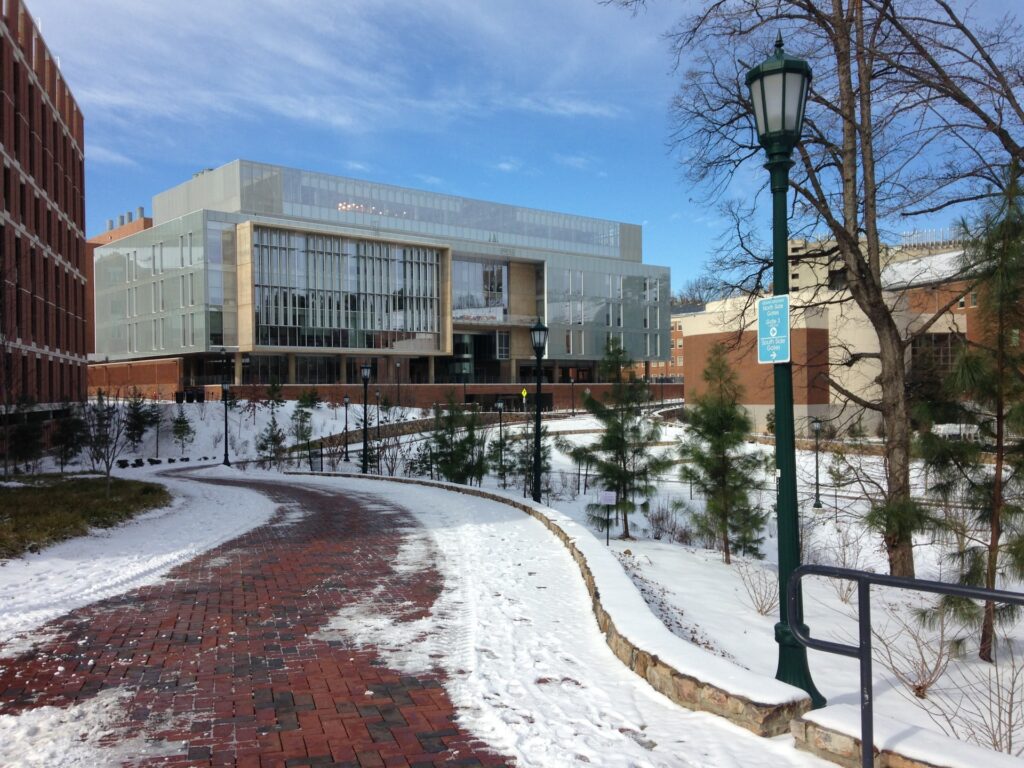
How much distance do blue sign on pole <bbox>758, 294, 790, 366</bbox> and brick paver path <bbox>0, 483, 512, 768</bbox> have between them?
3225 millimetres

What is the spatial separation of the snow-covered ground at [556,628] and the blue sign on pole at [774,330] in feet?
7.85

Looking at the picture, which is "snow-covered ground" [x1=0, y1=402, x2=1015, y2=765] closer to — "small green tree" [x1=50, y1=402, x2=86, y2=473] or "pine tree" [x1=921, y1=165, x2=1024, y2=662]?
"pine tree" [x1=921, y1=165, x2=1024, y2=662]

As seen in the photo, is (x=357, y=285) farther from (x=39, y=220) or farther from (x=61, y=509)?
(x=61, y=509)

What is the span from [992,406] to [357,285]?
65.4m

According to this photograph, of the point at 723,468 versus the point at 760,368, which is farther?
the point at 760,368

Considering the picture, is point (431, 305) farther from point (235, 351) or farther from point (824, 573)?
point (824, 573)

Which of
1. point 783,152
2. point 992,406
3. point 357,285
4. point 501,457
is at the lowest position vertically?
point 501,457

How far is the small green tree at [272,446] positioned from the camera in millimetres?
41438

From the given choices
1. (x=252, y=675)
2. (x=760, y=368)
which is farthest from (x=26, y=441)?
(x=760, y=368)

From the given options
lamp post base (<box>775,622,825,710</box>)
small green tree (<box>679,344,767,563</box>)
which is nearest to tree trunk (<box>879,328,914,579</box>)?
small green tree (<box>679,344,767,563</box>)

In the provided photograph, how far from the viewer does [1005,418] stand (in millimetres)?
7945

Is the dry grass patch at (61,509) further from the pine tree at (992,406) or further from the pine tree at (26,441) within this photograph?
the pine tree at (992,406)

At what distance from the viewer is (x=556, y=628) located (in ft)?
23.6

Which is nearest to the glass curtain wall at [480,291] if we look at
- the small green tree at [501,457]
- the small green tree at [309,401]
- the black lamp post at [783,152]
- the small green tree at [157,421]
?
the small green tree at [309,401]
